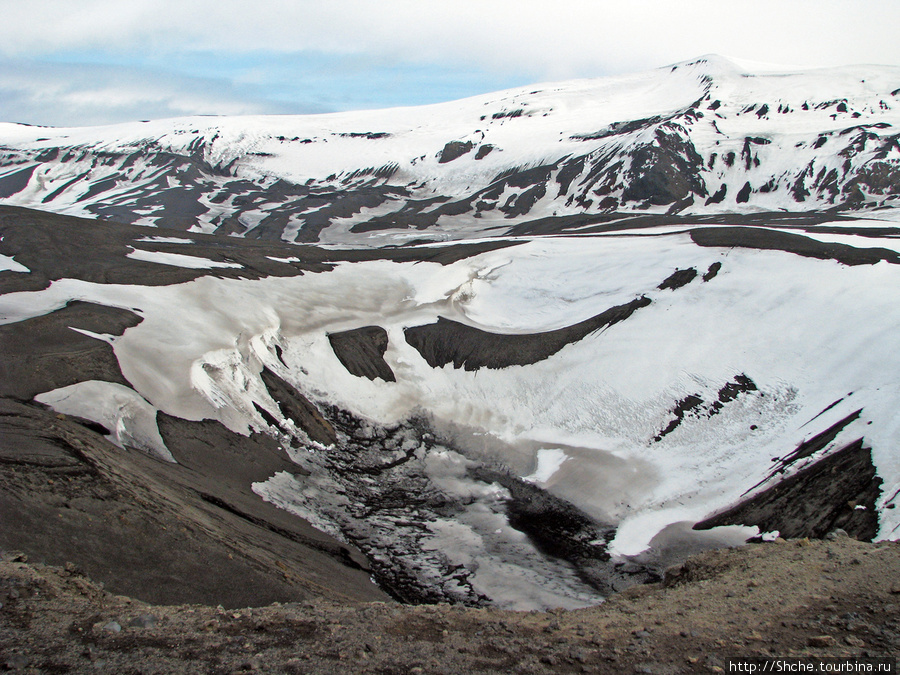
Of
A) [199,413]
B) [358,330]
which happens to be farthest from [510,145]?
[199,413]

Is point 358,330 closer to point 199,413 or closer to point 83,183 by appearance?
point 199,413

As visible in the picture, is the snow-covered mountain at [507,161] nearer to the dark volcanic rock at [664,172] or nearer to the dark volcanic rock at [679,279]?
the dark volcanic rock at [664,172]

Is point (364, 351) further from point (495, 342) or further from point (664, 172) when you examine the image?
point (664, 172)

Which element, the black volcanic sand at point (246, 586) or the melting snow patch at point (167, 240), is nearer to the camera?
the black volcanic sand at point (246, 586)

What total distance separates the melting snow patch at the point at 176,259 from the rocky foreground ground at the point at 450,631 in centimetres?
2444

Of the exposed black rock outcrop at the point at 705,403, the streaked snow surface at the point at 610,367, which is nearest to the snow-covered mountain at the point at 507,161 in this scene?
the streaked snow surface at the point at 610,367

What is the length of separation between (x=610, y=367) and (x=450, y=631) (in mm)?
18733

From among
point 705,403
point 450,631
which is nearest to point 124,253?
point 705,403

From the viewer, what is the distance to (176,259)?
105 ft

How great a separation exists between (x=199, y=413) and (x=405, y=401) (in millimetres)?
8524

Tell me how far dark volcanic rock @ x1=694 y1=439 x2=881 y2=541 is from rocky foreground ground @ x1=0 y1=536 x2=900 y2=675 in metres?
6.93

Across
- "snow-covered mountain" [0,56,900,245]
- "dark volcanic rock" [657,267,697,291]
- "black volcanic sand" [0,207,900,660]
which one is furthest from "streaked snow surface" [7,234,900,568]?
"snow-covered mountain" [0,56,900,245]

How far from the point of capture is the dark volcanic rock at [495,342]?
90.4 feet

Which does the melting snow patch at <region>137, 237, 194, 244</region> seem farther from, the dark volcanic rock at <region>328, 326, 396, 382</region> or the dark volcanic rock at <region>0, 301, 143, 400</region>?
the dark volcanic rock at <region>328, 326, 396, 382</region>
